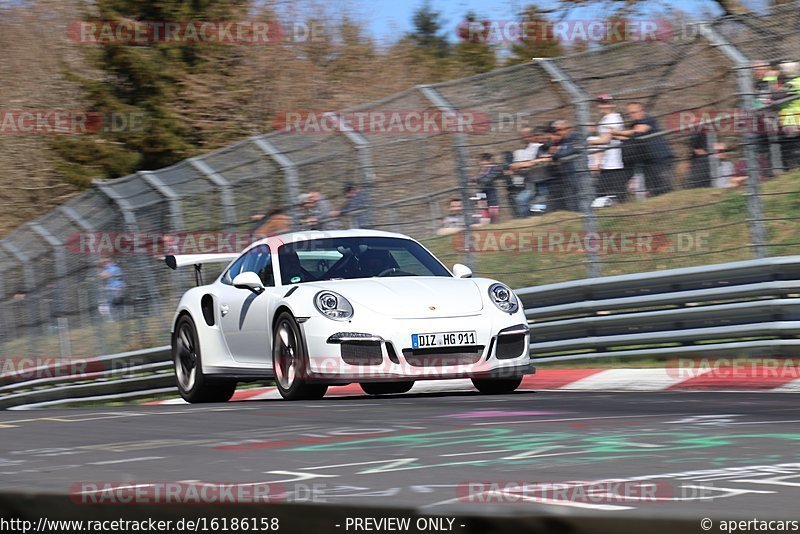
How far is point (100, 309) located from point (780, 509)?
14.1 m

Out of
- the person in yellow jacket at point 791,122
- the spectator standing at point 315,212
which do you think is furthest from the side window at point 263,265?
the person in yellow jacket at point 791,122

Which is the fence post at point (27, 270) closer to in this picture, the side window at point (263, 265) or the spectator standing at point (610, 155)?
the side window at point (263, 265)

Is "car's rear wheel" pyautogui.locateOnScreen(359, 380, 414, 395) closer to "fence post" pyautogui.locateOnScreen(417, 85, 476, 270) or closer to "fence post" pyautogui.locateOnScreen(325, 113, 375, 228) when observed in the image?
"fence post" pyautogui.locateOnScreen(417, 85, 476, 270)

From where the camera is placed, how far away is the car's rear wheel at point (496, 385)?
9500 mm

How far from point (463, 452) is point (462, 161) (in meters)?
7.11

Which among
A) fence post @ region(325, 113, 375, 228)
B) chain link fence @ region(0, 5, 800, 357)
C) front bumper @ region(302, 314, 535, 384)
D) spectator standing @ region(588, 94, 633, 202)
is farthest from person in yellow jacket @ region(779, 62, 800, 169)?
fence post @ region(325, 113, 375, 228)

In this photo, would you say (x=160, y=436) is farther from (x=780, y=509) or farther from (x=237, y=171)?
(x=237, y=171)

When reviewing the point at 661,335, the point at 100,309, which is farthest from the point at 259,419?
Result: the point at 100,309

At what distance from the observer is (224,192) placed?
1447 centimetres

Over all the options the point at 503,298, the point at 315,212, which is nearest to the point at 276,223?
the point at 315,212

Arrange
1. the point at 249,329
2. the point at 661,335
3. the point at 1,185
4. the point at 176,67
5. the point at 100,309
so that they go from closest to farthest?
the point at 249,329
the point at 661,335
the point at 100,309
the point at 176,67
the point at 1,185

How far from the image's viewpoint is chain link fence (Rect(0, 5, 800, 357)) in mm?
10195

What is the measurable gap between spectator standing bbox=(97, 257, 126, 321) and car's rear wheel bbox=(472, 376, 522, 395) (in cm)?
747

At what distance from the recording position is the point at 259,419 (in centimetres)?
723
